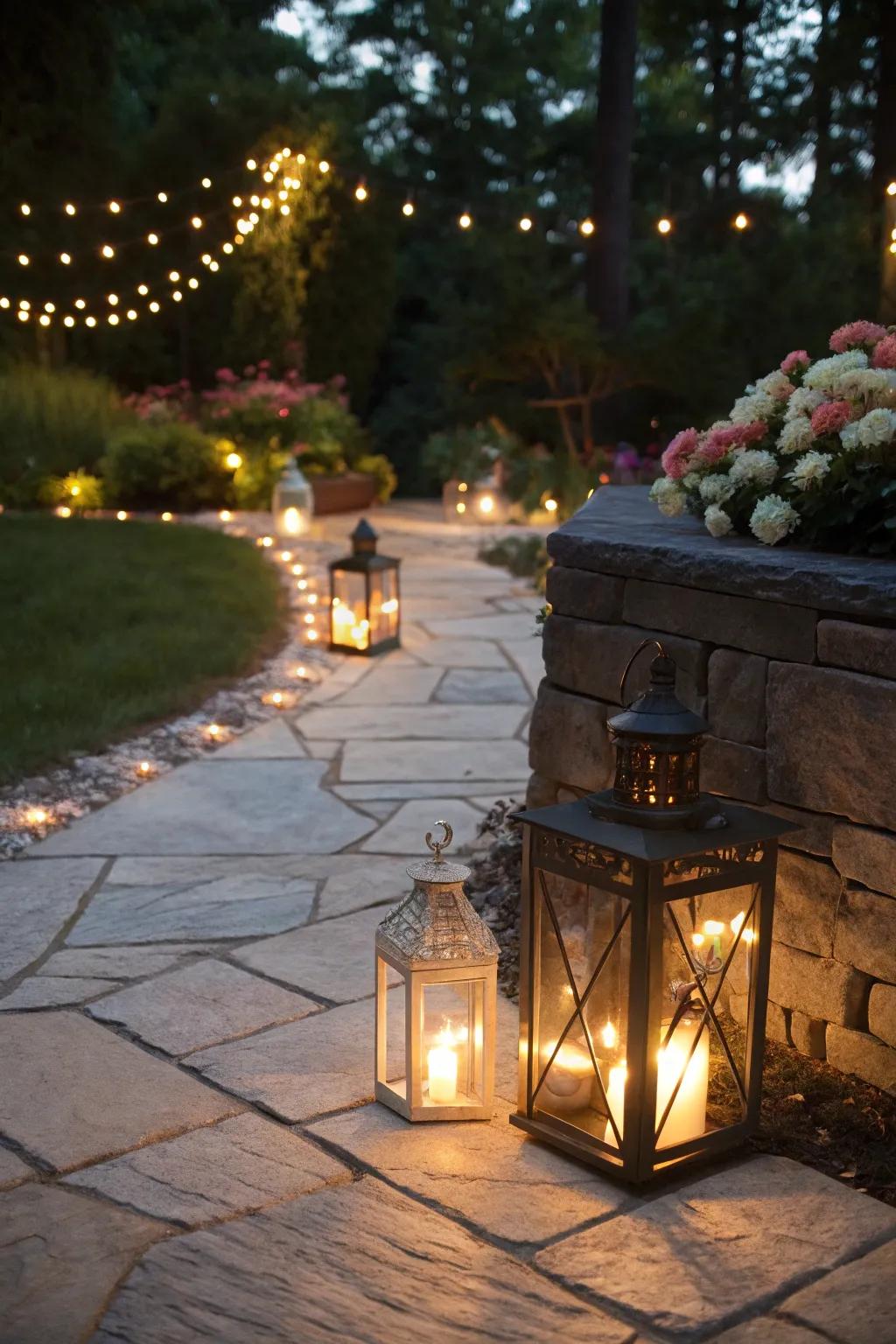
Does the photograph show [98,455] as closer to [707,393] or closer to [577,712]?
[707,393]

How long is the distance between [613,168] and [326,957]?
10045 mm

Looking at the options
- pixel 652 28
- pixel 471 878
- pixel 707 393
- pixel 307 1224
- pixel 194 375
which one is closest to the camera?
pixel 307 1224

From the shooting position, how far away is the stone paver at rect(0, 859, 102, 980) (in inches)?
145

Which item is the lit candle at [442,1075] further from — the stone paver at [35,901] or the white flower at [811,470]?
the white flower at [811,470]

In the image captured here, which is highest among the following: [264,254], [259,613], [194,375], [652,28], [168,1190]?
[652,28]

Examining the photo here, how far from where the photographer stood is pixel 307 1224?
8.04ft

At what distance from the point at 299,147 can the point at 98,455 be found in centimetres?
406

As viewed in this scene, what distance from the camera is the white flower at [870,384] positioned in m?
3.16

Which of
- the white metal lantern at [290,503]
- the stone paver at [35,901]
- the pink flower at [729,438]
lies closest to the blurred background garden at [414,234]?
the white metal lantern at [290,503]

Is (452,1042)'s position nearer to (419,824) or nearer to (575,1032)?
(575,1032)

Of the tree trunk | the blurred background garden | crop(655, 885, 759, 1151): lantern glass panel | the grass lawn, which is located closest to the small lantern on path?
crop(655, 885, 759, 1151): lantern glass panel

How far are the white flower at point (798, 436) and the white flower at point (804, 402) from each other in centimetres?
5

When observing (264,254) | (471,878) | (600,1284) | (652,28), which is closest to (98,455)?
(264,254)

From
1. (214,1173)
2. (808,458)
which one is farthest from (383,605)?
(214,1173)
